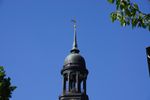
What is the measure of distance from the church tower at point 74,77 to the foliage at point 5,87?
1099 inches

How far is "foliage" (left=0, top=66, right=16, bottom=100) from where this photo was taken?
54.4 feet

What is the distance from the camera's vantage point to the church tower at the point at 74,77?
4490 centimetres

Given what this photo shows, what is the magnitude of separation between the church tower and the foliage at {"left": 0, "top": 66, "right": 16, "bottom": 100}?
1099 inches

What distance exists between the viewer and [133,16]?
911 centimetres

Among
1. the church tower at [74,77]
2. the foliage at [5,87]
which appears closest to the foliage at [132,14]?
the foliage at [5,87]

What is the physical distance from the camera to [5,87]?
659 inches

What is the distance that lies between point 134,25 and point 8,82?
921cm

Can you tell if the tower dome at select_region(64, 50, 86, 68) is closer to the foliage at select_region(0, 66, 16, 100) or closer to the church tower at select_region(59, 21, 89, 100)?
the church tower at select_region(59, 21, 89, 100)

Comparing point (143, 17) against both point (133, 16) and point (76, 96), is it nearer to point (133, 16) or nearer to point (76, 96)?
point (133, 16)

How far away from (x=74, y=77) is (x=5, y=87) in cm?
2985

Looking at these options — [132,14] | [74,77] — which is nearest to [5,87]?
[132,14]

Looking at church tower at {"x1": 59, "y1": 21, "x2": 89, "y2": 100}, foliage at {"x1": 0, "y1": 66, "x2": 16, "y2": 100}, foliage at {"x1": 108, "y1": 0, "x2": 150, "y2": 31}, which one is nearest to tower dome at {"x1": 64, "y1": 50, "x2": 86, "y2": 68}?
church tower at {"x1": 59, "y1": 21, "x2": 89, "y2": 100}

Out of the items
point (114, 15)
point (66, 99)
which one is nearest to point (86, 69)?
point (66, 99)

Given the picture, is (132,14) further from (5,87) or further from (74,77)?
(74,77)
